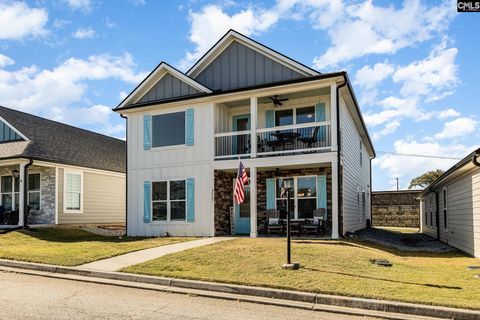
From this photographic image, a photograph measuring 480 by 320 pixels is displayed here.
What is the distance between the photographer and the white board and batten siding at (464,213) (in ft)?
40.9

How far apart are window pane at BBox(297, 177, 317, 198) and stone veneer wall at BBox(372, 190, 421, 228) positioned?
18952mm

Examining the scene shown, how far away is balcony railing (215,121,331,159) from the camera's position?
15641mm

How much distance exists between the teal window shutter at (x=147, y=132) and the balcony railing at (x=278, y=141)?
286cm

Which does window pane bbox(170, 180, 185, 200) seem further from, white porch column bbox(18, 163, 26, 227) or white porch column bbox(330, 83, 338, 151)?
white porch column bbox(18, 163, 26, 227)

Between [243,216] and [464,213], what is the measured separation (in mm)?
7801

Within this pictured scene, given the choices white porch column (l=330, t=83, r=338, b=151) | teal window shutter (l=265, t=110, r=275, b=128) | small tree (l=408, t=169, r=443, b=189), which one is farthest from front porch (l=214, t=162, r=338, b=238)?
small tree (l=408, t=169, r=443, b=189)

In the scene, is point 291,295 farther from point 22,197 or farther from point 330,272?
point 22,197

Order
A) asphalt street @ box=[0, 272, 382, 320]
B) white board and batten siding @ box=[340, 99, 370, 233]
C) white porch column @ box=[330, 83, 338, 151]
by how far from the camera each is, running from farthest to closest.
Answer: white board and batten siding @ box=[340, 99, 370, 233] < white porch column @ box=[330, 83, 338, 151] < asphalt street @ box=[0, 272, 382, 320]

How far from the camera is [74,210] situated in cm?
2086

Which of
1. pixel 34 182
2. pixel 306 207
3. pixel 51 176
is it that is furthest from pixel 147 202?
pixel 34 182

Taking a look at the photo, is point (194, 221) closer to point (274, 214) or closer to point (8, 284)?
point (274, 214)

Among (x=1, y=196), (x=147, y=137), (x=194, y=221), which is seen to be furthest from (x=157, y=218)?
(x=1, y=196)

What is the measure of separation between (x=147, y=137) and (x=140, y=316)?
11997 mm

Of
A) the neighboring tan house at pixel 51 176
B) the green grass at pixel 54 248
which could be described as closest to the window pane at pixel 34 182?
the neighboring tan house at pixel 51 176
